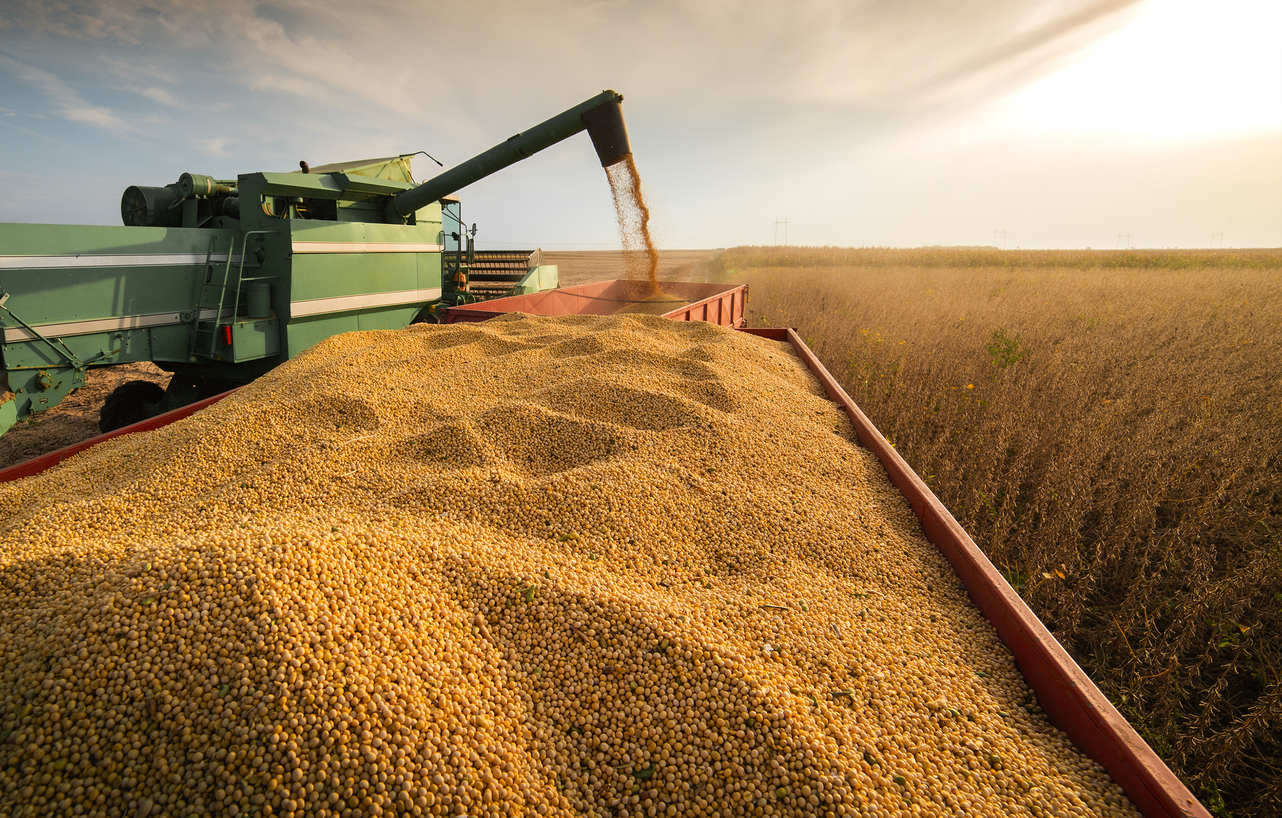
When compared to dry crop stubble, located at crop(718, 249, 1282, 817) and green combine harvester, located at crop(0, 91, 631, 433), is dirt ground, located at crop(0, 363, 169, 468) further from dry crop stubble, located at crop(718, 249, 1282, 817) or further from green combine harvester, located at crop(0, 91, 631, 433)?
dry crop stubble, located at crop(718, 249, 1282, 817)

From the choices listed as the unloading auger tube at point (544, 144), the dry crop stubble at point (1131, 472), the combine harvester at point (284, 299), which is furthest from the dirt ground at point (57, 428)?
the dry crop stubble at point (1131, 472)

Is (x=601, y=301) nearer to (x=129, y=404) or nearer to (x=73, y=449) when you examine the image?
(x=129, y=404)

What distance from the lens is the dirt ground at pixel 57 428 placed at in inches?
179

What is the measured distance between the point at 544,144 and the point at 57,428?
5.16m

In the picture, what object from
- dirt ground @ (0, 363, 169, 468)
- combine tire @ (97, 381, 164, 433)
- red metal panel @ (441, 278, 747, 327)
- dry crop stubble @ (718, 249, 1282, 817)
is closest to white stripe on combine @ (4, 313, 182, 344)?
combine tire @ (97, 381, 164, 433)

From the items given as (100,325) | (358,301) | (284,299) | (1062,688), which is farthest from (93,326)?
(1062,688)

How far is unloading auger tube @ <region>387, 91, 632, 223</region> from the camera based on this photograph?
536 cm

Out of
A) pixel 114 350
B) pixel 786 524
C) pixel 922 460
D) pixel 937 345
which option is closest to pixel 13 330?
pixel 114 350

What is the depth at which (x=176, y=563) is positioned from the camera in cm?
158

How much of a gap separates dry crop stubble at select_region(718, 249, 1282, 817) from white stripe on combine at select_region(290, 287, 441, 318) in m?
4.82

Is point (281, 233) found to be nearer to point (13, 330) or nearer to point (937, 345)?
point (13, 330)

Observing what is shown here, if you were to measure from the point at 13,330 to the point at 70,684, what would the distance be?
3259 millimetres

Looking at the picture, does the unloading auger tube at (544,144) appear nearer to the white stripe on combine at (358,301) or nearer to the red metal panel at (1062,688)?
the white stripe on combine at (358,301)

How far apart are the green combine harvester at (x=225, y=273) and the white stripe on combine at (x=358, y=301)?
13 millimetres
